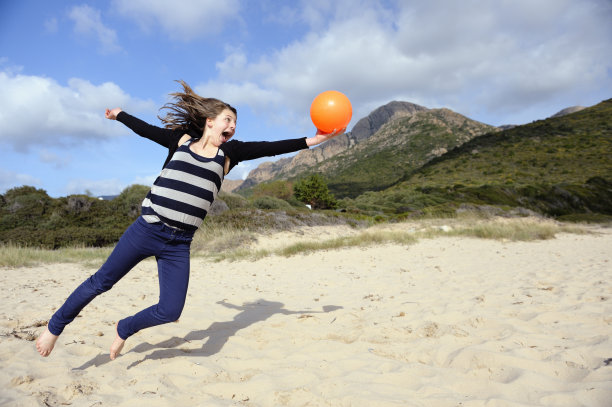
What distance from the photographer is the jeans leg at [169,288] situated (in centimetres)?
287

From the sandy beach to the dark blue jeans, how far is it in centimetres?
42

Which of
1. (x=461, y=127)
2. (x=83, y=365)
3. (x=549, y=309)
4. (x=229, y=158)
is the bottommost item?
(x=549, y=309)

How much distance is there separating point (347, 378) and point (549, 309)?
298 centimetres

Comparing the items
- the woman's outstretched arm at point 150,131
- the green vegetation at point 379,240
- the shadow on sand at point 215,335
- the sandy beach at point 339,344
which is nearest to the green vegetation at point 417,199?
the green vegetation at point 379,240

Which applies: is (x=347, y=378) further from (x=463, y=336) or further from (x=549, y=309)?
(x=549, y=309)

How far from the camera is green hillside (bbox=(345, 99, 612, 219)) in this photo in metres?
26.5

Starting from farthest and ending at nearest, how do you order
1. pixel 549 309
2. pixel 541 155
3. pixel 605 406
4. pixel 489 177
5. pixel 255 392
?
pixel 541 155 < pixel 489 177 < pixel 549 309 < pixel 255 392 < pixel 605 406

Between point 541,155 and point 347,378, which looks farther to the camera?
point 541,155

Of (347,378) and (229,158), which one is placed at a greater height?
(229,158)

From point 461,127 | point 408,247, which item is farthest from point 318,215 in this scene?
point 461,127

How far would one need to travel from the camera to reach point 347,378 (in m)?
2.73

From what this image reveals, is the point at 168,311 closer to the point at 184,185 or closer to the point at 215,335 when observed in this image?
the point at 184,185

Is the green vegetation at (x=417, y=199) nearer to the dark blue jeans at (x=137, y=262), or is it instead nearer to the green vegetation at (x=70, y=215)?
the green vegetation at (x=70, y=215)

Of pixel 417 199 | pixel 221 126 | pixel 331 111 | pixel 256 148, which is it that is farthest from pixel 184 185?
pixel 417 199
